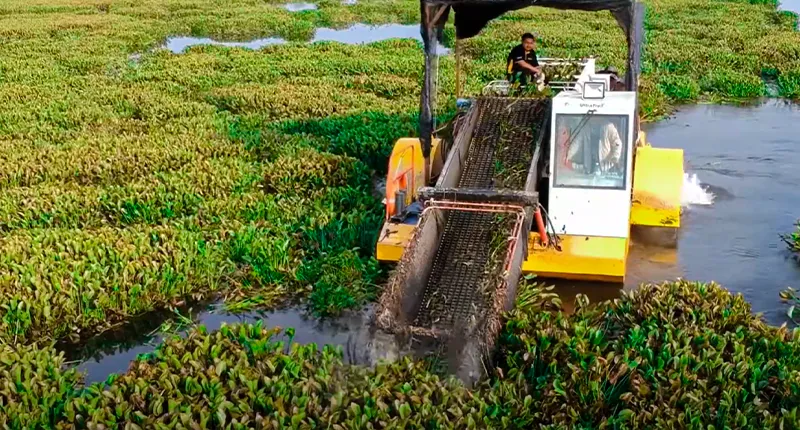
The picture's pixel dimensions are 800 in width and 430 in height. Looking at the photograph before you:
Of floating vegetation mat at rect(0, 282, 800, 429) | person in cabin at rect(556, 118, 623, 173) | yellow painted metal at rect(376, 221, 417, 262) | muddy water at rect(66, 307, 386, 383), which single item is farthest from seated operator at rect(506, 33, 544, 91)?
floating vegetation mat at rect(0, 282, 800, 429)

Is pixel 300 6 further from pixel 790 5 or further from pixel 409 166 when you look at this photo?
pixel 409 166

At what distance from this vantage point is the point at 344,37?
32.2 metres

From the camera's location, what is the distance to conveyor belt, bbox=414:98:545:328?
7.81 metres

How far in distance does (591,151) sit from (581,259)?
1.19 m

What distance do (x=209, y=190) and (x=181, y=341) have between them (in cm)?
488

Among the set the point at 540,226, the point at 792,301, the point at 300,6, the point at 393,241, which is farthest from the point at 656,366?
the point at 300,6

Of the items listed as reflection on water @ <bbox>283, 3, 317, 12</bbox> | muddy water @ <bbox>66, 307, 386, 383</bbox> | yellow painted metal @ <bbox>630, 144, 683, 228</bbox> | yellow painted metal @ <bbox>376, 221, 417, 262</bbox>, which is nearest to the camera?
muddy water @ <bbox>66, 307, 386, 383</bbox>

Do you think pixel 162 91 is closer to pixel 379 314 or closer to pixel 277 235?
pixel 277 235

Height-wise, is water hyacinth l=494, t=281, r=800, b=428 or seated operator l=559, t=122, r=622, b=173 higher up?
seated operator l=559, t=122, r=622, b=173

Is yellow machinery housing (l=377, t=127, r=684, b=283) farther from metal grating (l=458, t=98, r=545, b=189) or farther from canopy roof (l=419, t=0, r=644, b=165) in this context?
metal grating (l=458, t=98, r=545, b=189)

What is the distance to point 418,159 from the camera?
10742mm

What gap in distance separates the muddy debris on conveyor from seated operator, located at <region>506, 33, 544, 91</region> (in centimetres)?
182

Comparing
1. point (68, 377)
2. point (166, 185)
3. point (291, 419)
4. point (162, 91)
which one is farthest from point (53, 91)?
point (291, 419)

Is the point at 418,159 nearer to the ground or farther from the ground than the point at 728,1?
nearer to the ground
